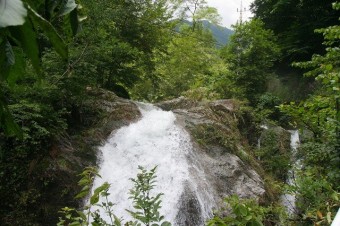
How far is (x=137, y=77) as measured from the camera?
34.0 ft

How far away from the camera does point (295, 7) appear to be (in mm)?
15156

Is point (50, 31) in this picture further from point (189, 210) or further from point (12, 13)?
point (189, 210)

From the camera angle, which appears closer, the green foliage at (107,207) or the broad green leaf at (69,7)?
the broad green leaf at (69,7)

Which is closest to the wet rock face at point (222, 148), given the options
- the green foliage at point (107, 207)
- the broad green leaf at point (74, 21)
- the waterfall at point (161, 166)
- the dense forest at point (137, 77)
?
the waterfall at point (161, 166)

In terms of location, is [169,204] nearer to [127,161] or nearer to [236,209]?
[127,161]

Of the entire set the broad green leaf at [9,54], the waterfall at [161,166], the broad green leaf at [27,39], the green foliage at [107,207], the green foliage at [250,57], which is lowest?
the waterfall at [161,166]

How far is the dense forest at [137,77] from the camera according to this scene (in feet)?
2.09

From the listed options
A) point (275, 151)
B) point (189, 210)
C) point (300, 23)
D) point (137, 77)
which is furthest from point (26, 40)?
point (300, 23)

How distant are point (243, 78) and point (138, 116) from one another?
552 centimetres

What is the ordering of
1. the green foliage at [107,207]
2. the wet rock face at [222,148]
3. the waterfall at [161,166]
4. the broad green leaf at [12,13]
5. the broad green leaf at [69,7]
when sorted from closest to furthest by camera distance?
1. the broad green leaf at [12,13]
2. the broad green leaf at [69,7]
3. the green foliage at [107,207]
4. the waterfall at [161,166]
5. the wet rock face at [222,148]

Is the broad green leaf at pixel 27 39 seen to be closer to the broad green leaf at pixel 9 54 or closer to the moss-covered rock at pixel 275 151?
the broad green leaf at pixel 9 54

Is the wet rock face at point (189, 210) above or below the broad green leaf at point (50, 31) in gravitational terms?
below

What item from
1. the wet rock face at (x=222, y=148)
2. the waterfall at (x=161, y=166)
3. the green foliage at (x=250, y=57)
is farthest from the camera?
the green foliage at (x=250, y=57)

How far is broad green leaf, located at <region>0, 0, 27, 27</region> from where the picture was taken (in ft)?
1.11
